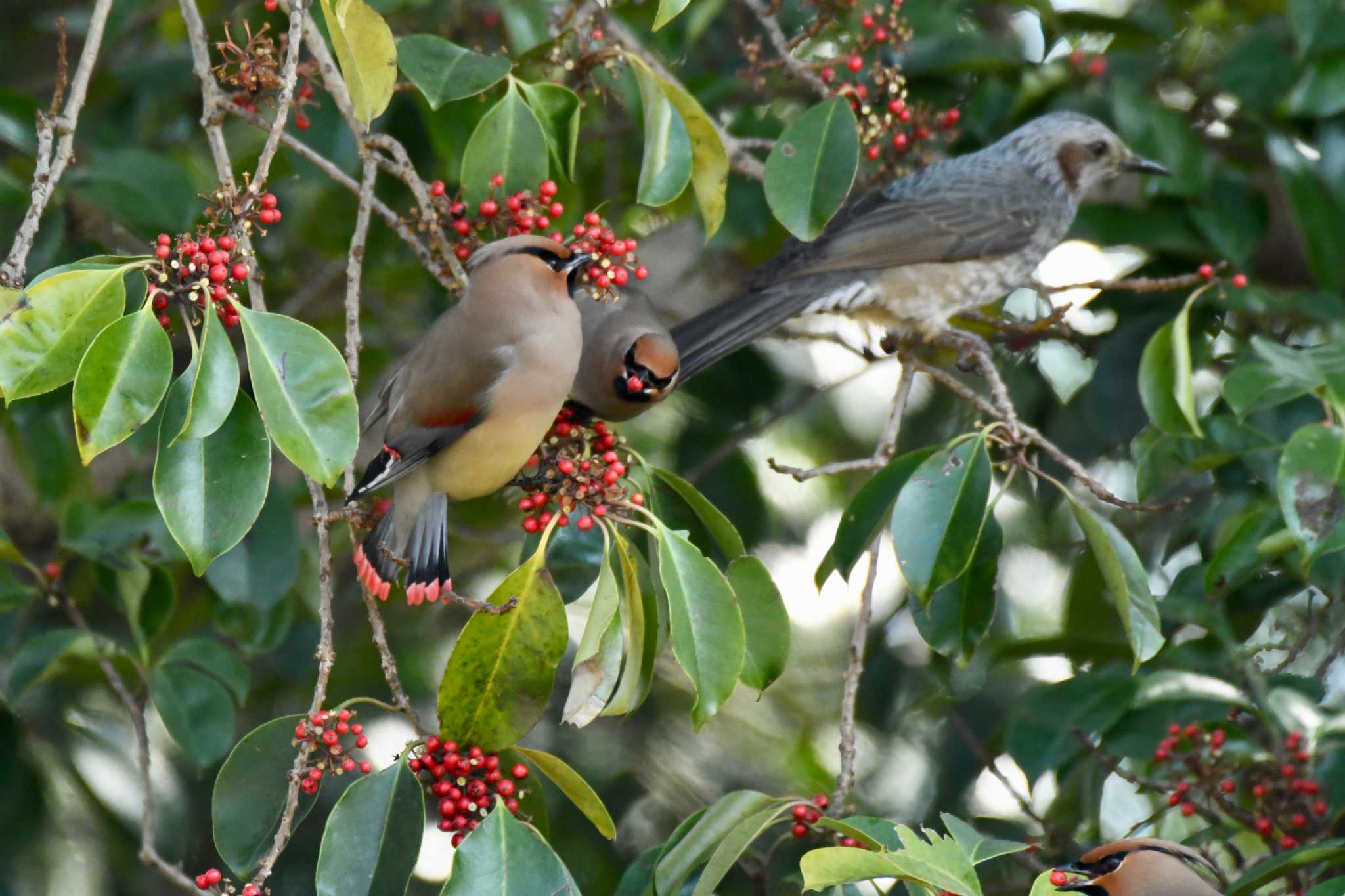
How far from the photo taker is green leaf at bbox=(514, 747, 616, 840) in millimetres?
2611

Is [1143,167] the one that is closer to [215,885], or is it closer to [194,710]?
[194,710]

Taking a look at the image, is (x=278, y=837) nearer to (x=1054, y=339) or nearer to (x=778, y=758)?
(x=1054, y=339)

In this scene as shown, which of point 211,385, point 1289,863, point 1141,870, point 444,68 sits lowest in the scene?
point 1141,870

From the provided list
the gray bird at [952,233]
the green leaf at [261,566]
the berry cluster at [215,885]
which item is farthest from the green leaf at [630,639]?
the gray bird at [952,233]

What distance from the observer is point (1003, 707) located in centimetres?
530

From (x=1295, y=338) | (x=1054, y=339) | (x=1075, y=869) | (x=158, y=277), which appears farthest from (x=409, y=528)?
(x=1295, y=338)

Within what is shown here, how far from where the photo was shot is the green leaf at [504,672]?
8.50ft

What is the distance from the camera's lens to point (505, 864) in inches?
91.4

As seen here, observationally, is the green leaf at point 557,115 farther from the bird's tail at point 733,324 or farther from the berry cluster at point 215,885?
the berry cluster at point 215,885

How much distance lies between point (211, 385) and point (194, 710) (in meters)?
1.75

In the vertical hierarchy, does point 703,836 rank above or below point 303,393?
below

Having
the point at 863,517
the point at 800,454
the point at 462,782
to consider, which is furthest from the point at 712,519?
the point at 800,454

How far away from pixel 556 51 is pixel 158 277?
57.5 inches

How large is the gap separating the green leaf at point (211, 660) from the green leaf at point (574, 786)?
1.41 meters
